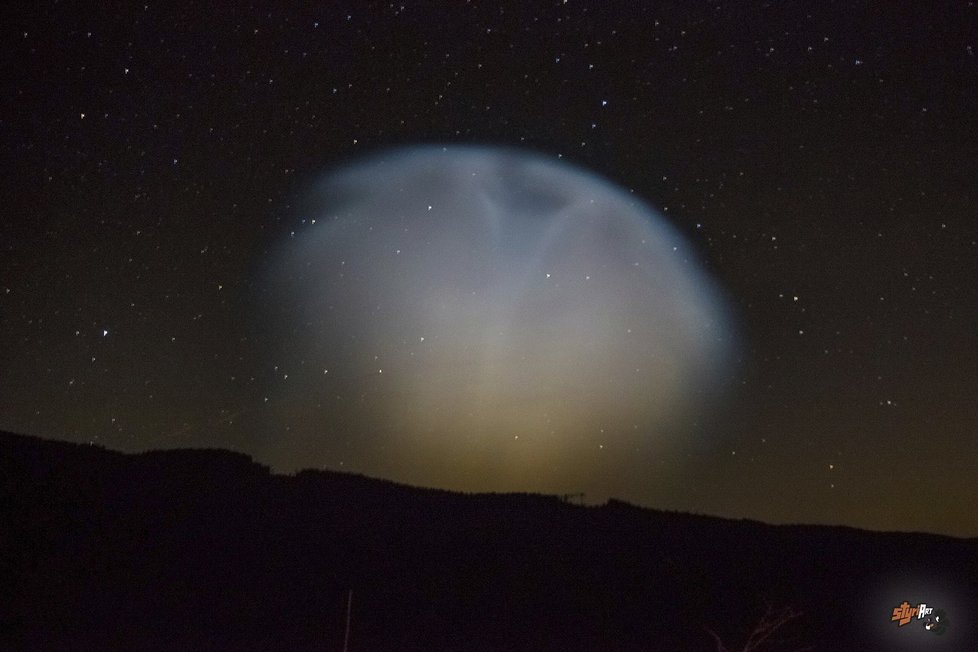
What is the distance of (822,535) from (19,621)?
47.0m

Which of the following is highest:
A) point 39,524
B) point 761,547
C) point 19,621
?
point 761,547

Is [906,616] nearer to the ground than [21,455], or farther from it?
nearer to the ground

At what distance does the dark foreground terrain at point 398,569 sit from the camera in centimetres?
2972

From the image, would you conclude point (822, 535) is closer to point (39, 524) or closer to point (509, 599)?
point (509, 599)

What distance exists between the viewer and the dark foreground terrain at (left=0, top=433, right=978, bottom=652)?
2972 cm

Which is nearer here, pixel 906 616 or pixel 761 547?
pixel 906 616

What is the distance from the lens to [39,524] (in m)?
29.3

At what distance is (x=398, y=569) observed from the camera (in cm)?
4019

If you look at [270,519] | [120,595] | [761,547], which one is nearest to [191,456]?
[270,519]

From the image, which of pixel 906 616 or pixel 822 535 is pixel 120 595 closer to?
pixel 906 616

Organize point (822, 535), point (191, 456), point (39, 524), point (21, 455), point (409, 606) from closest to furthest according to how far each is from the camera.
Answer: point (39, 524)
point (409, 606)
point (21, 455)
point (191, 456)
point (822, 535)

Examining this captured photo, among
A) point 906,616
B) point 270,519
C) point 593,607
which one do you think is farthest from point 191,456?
point 906,616

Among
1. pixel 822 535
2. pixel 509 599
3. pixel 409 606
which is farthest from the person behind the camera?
pixel 822 535

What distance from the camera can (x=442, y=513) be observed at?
51.2 m
